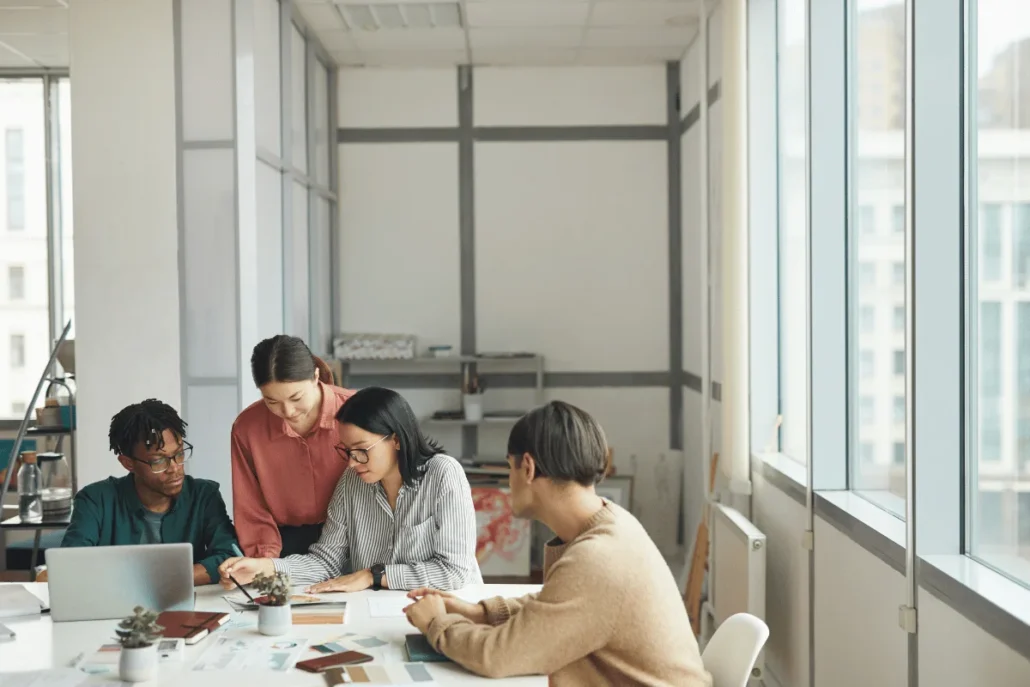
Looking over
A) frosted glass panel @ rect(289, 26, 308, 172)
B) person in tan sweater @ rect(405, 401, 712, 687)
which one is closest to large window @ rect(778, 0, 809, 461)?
person in tan sweater @ rect(405, 401, 712, 687)

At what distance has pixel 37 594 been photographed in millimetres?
2820

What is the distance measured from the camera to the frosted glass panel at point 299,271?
19.1ft

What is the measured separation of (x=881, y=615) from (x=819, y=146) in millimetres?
1706

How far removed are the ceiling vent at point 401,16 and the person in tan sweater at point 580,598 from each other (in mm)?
4058

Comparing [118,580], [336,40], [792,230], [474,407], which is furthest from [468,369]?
[118,580]

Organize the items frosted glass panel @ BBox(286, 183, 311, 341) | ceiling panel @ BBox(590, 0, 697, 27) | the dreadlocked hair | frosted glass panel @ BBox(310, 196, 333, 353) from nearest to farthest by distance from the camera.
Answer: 1. the dreadlocked hair
2. ceiling panel @ BBox(590, 0, 697, 27)
3. frosted glass panel @ BBox(286, 183, 311, 341)
4. frosted glass panel @ BBox(310, 196, 333, 353)

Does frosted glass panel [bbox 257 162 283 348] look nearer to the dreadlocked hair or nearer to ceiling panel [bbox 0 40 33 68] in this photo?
the dreadlocked hair

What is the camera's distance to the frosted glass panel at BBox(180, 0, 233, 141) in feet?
14.7

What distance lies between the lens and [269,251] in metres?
5.31

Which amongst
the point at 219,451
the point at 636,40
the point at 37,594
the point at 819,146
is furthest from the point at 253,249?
the point at 636,40

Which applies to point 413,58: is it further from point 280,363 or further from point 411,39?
point 280,363

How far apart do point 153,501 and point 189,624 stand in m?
0.72

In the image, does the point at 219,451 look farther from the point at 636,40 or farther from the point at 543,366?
the point at 636,40

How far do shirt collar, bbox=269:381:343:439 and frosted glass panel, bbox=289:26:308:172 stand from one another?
2996 mm
